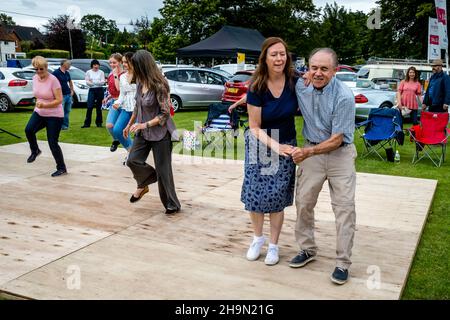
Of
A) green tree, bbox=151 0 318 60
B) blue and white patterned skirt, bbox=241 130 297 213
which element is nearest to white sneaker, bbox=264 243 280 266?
blue and white patterned skirt, bbox=241 130 297 213

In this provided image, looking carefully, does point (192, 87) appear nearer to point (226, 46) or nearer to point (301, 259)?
point (226, 46)

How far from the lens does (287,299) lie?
11.3 feet

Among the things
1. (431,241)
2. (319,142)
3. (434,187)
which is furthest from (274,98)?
(434,187)

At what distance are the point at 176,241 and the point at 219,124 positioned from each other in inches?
216

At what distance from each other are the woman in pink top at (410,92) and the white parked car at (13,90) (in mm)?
12010

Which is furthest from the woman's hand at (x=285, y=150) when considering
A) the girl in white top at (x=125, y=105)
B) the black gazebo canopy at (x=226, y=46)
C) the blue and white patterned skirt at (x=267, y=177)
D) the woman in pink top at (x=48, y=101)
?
the black gazebo canopy at (x=226, y=46)

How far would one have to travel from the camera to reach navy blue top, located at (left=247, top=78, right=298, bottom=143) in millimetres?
3730

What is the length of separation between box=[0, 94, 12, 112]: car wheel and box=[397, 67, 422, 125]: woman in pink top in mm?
12638

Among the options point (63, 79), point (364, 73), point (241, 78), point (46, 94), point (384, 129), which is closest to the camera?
point (46, 94)

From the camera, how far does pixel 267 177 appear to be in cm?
387

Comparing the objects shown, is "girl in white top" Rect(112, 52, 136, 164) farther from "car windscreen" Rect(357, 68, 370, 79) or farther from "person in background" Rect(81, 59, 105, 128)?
"car windscreen" Rect(357, 68, 370, 79)

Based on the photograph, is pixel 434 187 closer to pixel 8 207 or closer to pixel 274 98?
pixel 274 98

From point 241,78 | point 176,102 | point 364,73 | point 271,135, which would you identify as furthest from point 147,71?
point 364,73

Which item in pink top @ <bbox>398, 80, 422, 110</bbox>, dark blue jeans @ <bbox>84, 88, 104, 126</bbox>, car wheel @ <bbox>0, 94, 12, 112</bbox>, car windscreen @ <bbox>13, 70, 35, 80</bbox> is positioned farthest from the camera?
car windscreen @ <bbox>13, 70, 35, 80</bbox>
